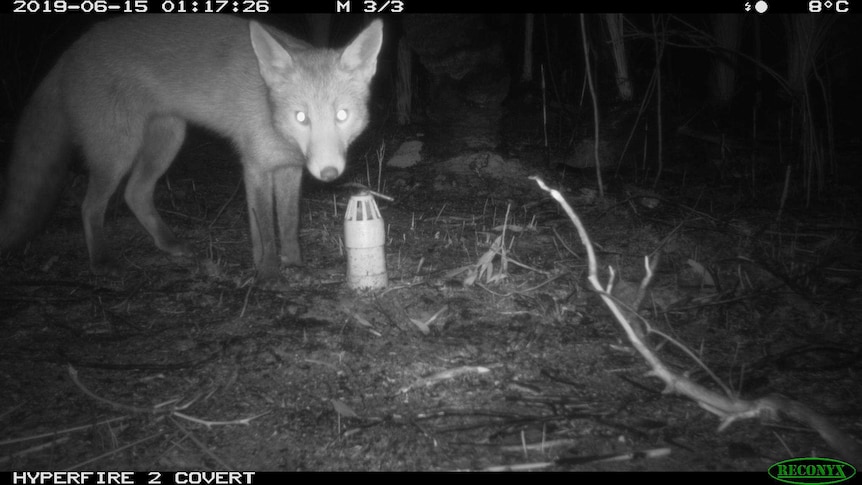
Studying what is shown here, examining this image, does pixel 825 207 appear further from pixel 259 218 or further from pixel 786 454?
pixel 259 218

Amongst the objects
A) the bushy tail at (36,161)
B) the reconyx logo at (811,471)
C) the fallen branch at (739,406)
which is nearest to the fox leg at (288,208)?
the bushy tail at (36,161)

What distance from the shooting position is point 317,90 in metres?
2.98

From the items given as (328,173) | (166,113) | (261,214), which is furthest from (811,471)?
(166,113)

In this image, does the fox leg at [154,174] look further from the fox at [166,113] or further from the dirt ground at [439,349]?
the dirt ground at [439,349]

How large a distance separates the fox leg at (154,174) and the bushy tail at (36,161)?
489 millimetres

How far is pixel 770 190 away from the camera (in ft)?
14.4

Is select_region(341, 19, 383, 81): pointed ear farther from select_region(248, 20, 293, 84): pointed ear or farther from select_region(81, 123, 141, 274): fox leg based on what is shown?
select_region(81, 123, 141, 274): fox leg

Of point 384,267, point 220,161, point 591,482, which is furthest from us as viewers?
point 220,161

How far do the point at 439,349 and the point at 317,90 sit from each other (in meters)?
1.61

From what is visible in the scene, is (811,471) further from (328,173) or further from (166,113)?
(166,113)

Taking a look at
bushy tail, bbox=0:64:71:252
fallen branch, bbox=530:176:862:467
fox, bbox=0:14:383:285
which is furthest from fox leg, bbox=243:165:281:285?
fallen branch, bbox=530:176:862:467

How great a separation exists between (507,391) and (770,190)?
3.57m

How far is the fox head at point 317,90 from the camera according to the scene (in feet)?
9.52

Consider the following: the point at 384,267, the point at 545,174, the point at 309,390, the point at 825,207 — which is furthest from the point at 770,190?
the point at 309,390
